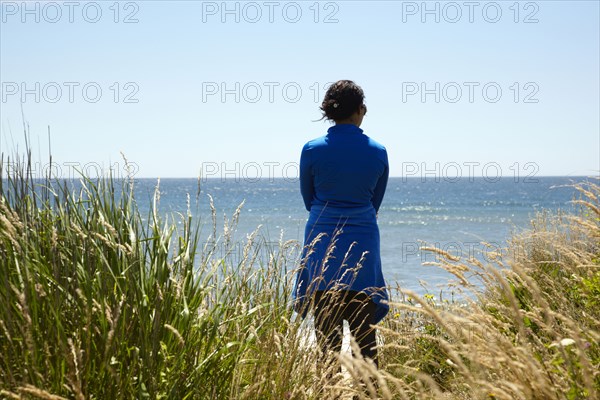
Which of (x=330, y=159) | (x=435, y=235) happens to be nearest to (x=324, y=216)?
(x=330, y=159)

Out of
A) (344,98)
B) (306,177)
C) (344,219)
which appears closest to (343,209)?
(344,219)

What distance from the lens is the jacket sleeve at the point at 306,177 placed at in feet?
12.6

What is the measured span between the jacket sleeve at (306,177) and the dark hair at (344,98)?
285 mm

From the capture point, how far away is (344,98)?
12.7 feet

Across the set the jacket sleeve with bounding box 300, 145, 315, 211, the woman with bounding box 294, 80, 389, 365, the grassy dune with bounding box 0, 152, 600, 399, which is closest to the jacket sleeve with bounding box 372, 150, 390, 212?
the woman with bounding box 294, 80, 389, 365

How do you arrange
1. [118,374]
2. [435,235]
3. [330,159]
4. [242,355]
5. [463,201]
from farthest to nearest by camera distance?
[463,201] < [435,235] < [330,159] < [242,355] < [118,374]

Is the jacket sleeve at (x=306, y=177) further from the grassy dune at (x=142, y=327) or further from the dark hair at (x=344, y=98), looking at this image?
the grassy dune at (x=142, y=327)

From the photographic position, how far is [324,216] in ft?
12.7

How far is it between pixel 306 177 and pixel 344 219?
32cm

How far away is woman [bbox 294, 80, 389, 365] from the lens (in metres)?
3.79

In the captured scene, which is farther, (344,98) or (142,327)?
(344,98)

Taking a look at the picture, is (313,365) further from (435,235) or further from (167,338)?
(435,235)

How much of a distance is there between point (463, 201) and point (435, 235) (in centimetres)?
3827

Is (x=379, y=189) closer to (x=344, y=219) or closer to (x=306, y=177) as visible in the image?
(x=344, y=219)
